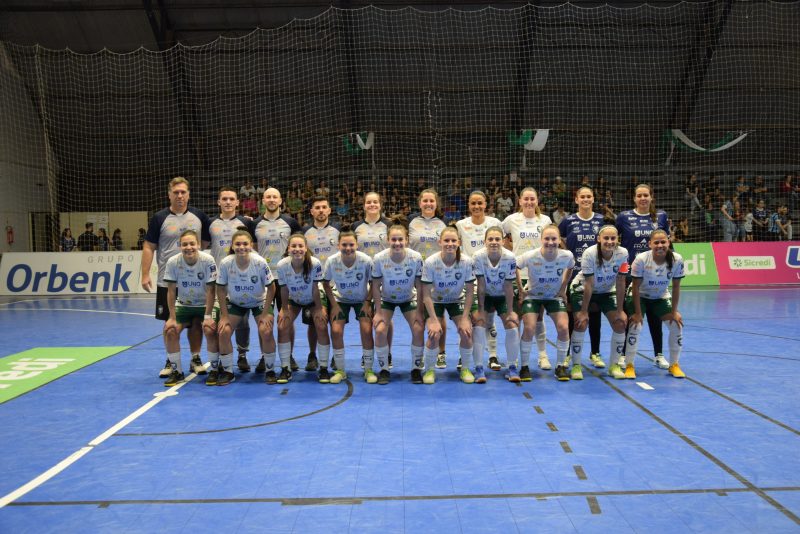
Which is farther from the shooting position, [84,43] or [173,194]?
[84,43]

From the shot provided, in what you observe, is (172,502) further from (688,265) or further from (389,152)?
(389,152)

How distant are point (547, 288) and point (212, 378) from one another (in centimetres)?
342

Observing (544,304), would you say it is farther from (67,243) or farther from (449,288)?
(67,243)

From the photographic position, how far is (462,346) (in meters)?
6.34

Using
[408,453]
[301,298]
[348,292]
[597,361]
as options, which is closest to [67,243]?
[301,298]

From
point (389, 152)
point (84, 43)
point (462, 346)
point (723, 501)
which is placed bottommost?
point (723, 501)

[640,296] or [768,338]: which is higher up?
[640,296]

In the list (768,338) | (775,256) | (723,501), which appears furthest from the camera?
(775,256)

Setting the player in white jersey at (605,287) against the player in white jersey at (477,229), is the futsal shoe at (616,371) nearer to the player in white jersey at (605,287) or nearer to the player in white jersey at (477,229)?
the player in white jersey at (605,287)

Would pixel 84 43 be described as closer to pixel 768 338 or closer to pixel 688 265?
pixel 688 265

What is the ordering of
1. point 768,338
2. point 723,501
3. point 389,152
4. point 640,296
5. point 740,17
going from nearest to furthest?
point 723,501 → point 640,296 → point 768,338 → point 740,17 → point 389,152

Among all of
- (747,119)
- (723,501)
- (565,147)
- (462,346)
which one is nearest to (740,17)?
(747,119)

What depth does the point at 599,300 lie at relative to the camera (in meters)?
6.75

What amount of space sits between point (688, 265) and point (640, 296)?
9.81 m
